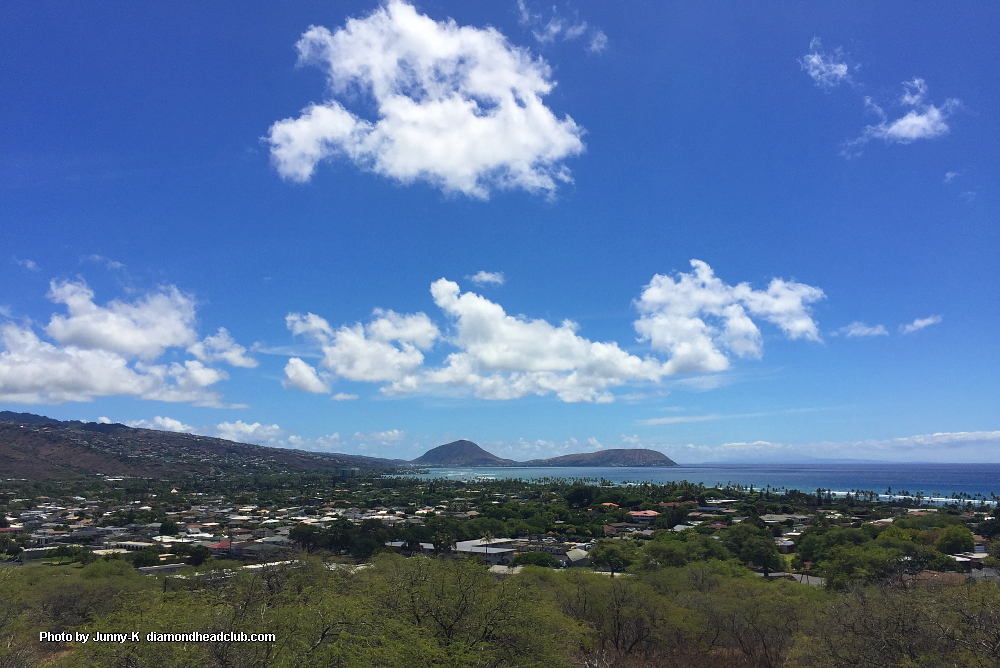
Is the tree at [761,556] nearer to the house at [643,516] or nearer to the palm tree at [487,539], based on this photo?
the palm tree at [487,539]

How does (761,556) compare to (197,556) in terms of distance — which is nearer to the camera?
(761,556)

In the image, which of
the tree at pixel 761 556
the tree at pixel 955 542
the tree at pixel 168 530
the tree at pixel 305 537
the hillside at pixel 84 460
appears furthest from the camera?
the hillside at pixel 84 460

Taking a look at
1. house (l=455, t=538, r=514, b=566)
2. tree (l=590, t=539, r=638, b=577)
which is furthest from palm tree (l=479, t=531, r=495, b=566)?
tree (l=590, t=539, r=638, b=577)

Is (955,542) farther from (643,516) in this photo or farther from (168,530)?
(168,530)

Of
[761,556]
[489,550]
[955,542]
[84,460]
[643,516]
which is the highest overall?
[955,542]

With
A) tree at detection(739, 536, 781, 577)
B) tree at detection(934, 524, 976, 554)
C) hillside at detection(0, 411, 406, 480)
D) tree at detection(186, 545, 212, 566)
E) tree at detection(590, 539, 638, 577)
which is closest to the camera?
tree at detection(590, 539, 638, 577)

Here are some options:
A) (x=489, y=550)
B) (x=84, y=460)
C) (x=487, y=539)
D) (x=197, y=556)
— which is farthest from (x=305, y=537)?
(x=84, y=460)

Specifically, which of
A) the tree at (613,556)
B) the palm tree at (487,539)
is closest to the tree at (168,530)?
the palm tree at (487,539)

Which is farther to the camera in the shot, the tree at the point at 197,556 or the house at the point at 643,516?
the house at the point at 643,516

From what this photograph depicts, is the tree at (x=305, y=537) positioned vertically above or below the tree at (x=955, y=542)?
below

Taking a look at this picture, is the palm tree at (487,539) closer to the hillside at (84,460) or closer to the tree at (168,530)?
the tree at (168,530)

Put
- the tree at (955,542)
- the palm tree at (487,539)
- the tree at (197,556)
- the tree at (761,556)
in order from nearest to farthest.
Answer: the tree at (761,556) → the tree at (197,556) → the tree at (955,542) → the palm tree at (487,539)

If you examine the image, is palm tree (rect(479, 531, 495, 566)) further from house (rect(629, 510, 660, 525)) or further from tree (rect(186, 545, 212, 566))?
house (rect(629, 510, 660, 525))
